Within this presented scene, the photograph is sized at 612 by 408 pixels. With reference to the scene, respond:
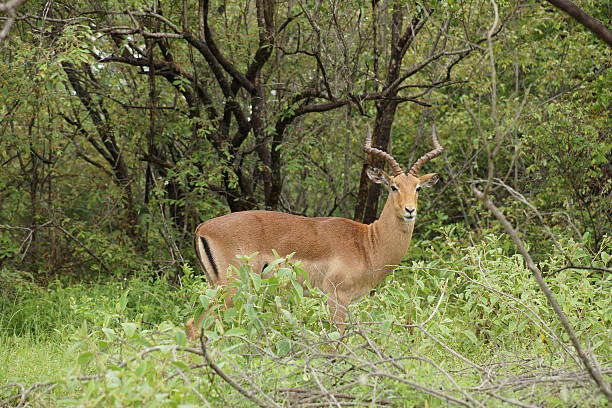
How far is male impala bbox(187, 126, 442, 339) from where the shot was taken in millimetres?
6129

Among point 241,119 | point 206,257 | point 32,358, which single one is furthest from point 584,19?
point 241,119

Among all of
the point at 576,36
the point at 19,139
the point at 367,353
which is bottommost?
the point at 367,353

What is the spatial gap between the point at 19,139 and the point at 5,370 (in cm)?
363

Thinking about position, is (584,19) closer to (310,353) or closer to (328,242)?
(310,353)

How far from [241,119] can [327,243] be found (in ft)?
8.34

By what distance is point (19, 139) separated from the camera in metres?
7.92

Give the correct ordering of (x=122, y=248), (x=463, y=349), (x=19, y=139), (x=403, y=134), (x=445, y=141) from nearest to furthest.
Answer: (x=463, y=349) < (x=19, y=139) < (x=122, y=248) < (x=445, y=141) < (x=403, y=134)

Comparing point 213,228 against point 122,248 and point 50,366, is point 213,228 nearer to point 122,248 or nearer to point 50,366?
point 50,366

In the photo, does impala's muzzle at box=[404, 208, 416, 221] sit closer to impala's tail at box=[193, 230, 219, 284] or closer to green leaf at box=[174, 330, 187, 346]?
impala's tail at box=[193, 230, 219, 284]

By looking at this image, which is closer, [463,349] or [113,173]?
[463,349]

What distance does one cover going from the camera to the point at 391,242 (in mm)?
6477

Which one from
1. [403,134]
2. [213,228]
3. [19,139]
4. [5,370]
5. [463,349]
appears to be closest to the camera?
[5,370]

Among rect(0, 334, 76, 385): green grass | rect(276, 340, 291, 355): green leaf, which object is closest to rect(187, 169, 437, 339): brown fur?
rect(0, 334, 76, 385): green grass

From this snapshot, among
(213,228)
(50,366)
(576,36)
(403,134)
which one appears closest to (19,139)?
(213,228)
